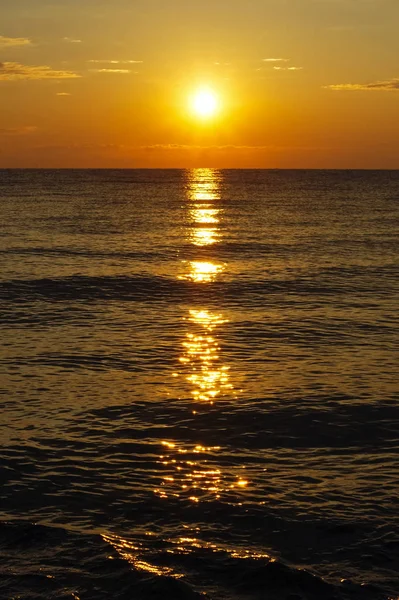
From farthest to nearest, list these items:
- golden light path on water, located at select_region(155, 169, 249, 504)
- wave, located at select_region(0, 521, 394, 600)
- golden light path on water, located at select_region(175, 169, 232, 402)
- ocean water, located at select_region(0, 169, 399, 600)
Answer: golden light path on water, located at select_region(175, 169, 232, 402) → golden light path on water, located at select_region(155, 169, 249, 504) → ocean water, located at select_region(0, 169, 399, 600) → wave, located at select_region(0, 521, 394, 600)

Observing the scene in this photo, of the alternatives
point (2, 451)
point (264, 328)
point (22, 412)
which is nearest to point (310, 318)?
point (264, 328)

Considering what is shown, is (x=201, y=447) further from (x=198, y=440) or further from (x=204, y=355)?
(x=204, y=355)

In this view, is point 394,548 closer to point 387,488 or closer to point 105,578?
point 387,488

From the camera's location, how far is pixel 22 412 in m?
18.8

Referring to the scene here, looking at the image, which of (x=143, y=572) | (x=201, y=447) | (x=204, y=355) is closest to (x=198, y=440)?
(x=201, y=447)

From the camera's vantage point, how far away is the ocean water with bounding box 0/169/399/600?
11.7 meters

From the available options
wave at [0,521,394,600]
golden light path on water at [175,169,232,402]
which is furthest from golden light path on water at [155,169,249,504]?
wave at [0,521,394,600]

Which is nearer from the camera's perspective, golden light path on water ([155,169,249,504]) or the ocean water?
the ocean water

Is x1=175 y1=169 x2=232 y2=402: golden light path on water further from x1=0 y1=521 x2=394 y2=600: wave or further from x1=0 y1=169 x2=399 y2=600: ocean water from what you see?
x1=0 y1=521 x2=394 y2=600: wave

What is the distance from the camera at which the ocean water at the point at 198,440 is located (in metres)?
11.7

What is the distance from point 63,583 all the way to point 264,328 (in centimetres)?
1807

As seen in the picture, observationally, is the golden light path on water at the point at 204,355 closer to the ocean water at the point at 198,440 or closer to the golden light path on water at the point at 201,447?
the golden light path on water at the point at 201,447

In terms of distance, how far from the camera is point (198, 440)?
17234mm

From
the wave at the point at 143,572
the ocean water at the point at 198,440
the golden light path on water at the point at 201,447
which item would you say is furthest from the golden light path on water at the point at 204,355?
the wave at the point at 143,572
